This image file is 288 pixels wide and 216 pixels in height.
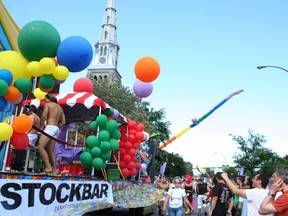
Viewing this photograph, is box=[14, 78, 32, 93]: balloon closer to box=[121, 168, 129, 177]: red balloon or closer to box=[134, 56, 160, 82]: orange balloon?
box=[134, 56, 160, 82]: orange balloon

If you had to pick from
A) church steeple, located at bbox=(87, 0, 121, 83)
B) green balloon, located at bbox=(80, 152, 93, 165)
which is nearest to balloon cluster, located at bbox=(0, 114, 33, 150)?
green balloon, located at bbox=(80, 152, 93, 165)

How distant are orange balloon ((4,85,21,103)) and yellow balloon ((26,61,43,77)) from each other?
15.5 inches

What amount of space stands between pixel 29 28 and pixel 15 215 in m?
2.98

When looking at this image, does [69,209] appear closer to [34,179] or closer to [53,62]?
[34,179]

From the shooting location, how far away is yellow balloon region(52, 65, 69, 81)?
18.4ft

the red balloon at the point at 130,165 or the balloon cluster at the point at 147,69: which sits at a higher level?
the balloon cluster at the point at 147,69

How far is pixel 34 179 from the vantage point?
5484mm

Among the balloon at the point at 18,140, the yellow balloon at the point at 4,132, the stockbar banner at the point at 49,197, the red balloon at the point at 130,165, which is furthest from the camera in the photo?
the red balloon at the point at 130,165

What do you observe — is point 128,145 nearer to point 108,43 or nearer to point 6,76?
point 6,76

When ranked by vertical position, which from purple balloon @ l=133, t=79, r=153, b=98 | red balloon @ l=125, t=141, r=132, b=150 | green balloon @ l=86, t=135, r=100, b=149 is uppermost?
purple balloon @ l=133, t=79, r=153, b=98

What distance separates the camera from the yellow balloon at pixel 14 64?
208 inches

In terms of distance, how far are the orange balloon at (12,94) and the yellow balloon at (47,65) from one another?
535mm

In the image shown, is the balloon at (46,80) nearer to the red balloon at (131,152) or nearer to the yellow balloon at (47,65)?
the yellow balloon at (47,65)

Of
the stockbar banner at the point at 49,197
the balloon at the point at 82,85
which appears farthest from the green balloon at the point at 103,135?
the balloon at the point at 82,85
